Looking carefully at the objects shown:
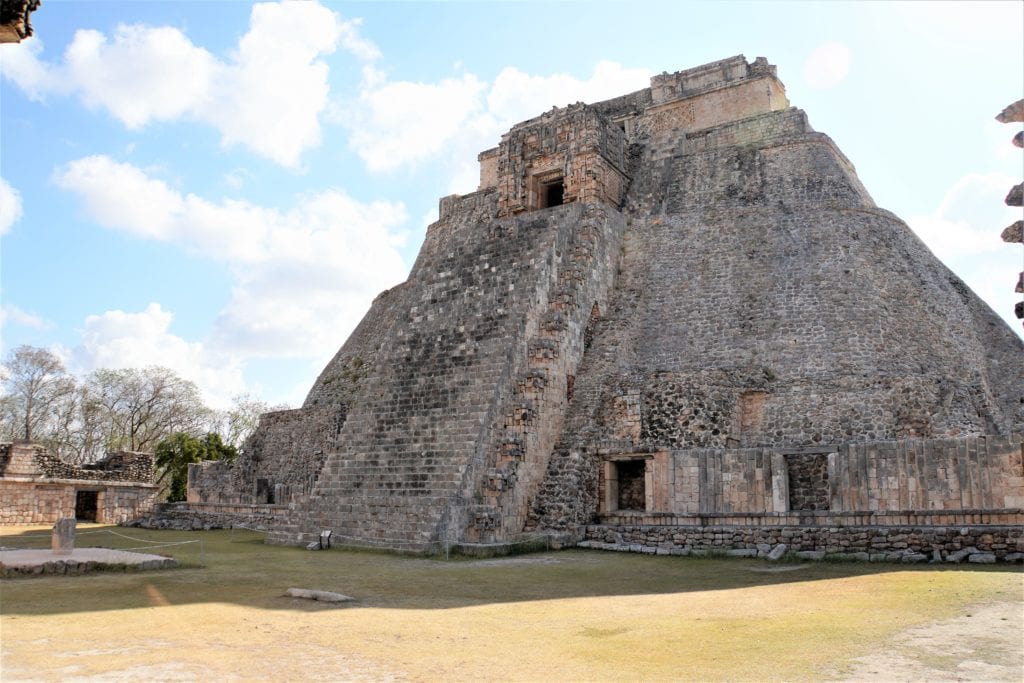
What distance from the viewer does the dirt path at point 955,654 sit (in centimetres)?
482

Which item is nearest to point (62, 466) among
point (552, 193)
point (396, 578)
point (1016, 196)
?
point (552, 193)

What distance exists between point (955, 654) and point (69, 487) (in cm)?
2043

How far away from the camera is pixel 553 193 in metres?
22.1

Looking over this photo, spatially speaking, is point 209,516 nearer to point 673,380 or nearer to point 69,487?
point 69,487

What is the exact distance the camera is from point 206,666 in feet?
16.4

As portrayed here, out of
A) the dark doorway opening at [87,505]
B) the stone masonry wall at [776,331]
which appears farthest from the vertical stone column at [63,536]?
the dark doorway opening at [87,505]

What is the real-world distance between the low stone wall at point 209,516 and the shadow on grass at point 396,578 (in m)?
4.90

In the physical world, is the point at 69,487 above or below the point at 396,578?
above

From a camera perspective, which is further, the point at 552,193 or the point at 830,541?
the point at 552,193

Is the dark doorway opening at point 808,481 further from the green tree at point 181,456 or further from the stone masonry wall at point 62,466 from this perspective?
the green tree at point 181,456

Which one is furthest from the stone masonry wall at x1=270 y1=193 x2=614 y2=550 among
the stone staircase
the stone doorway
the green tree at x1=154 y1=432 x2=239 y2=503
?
the green tree at x1=154 y1=432 x2=239 y2=503

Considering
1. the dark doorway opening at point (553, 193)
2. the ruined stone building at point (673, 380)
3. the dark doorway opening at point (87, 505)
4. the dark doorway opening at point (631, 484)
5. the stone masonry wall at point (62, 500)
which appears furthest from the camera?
the dark doorway opening at point (553, 193)

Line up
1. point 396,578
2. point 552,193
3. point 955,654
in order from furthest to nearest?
point 552,193, point 396,578, point 955,654

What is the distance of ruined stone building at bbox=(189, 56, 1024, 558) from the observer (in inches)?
485
